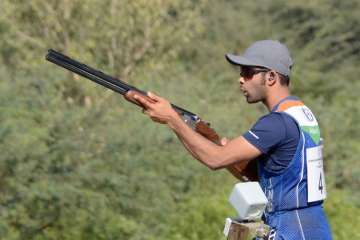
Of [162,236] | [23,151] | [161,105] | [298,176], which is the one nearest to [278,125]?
[298,176]

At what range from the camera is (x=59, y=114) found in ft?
28.2

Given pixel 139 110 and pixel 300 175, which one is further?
pixel 139 110

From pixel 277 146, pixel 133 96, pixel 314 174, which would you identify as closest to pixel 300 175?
pixel 314 174

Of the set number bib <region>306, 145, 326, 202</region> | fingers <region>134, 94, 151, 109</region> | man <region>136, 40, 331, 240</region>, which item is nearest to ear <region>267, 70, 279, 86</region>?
man <region>136, 40, 331, 240</region>

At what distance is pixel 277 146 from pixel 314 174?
22cm

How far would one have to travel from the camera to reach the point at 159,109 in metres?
4.54

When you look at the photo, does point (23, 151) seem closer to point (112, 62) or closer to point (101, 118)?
point (101, 118)

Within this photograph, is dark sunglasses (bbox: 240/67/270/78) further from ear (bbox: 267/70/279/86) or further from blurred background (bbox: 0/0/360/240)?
blurred background (bbox: 0/0/360/240)

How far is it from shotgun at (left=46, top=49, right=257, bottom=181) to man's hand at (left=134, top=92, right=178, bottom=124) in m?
0.07

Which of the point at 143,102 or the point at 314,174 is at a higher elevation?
the point at 143,102

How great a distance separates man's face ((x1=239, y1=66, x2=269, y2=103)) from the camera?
14.9 ft

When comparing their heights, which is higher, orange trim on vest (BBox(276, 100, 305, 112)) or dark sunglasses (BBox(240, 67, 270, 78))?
dark sunglasses (BBox(240, 67, 270, 78))

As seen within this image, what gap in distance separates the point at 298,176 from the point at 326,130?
29.5 ft

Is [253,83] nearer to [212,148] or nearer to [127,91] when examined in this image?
[212,148]
